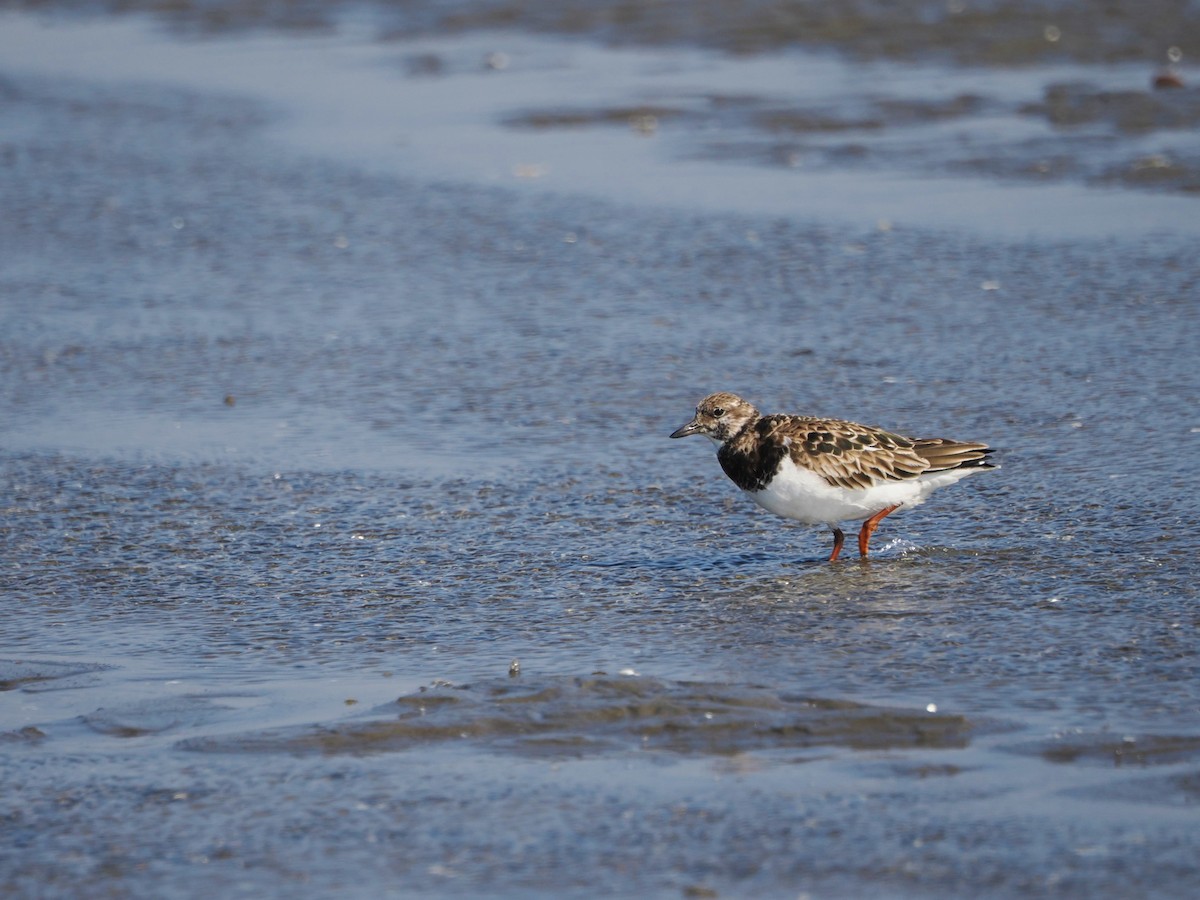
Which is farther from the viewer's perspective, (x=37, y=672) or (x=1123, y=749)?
(x=37, y=672)

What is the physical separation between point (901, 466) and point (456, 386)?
3.18 metres

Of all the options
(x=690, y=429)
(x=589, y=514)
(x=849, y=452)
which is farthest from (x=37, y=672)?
(x=849, y=452)

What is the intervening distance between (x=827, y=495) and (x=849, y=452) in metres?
0.21

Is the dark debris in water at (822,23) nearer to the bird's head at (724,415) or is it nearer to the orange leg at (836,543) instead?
the bird's head at (724,415)

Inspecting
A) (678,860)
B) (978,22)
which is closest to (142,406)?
(678,860)

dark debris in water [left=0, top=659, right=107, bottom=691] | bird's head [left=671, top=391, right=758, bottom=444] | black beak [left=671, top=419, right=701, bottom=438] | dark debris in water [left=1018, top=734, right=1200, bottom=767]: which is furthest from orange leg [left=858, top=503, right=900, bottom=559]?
dark debris in water [left=0, top=659, right=107, bottom=691]

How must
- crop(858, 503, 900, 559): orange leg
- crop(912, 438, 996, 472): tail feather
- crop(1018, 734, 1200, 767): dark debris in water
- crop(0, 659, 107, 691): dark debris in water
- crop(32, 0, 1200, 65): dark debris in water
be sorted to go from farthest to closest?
crop(32, 0, 1200, 65): dark debris in water → crop(858, 503, 900, 559): orange leg → crop(912, 438, 996, 472): tail feather → crop(0, 659, 107, 691): dark debris in water → crop(1018, 734, 1200, 767): dark debris in water

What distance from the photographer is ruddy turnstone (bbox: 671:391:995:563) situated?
677cm

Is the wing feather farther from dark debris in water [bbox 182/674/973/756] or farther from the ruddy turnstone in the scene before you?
dark debris in water [bbox 182/674/973/756]

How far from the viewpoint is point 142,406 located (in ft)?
30.4

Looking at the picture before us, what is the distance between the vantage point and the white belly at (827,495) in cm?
675

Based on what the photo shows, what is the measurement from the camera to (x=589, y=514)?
7543mm

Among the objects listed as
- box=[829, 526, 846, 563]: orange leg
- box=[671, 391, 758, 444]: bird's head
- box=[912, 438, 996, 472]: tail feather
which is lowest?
box=[829, 526, 846, 563]: orange leg

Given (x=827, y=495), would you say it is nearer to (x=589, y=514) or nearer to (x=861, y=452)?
(x=861, y=452)
